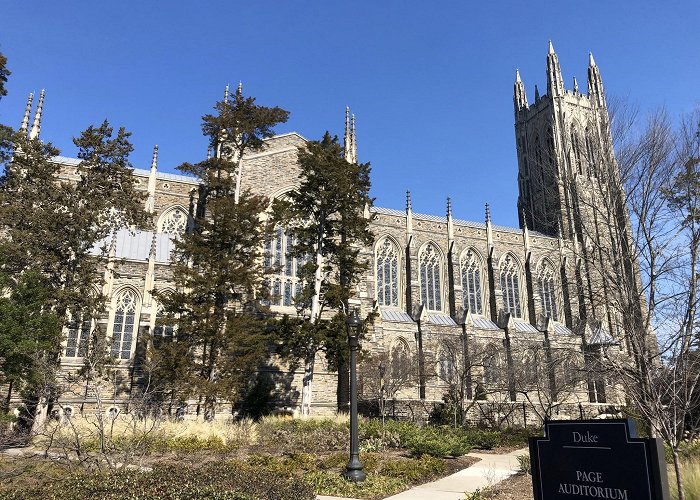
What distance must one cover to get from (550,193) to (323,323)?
12743 millimetres

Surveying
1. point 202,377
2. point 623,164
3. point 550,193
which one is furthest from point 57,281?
point 623,164

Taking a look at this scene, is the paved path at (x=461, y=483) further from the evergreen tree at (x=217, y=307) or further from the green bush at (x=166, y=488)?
the evergreen tree at (x=217, y=307)

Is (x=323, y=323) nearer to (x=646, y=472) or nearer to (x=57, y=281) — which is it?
(x=57, y=281)

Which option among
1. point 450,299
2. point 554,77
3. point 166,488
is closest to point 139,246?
point 450,299

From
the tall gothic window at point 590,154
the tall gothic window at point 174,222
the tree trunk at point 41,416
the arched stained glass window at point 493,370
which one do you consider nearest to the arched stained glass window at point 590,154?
the tall gothic window at point 590,154

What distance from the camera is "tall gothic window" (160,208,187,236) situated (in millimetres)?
31250

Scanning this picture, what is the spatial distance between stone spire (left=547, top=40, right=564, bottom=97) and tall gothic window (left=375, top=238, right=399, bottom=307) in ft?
95.1

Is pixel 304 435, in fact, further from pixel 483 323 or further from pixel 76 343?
pixel 483 323

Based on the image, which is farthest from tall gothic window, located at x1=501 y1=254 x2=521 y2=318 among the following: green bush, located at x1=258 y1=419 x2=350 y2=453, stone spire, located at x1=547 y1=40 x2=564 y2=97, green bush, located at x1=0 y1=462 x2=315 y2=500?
green bush, located at x1=0 y1=462 x2=315 y2=500

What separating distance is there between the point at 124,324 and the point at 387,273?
18811 mm

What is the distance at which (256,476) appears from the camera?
29.9 feet

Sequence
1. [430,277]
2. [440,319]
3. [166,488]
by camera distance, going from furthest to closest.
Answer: [430,277], [440,319], [166,488]

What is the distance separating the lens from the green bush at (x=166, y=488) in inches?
273

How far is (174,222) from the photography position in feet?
103
